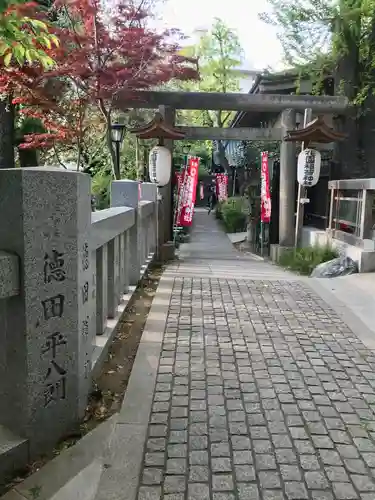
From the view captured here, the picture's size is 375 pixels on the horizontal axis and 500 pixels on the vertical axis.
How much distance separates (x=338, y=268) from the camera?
28.1ft

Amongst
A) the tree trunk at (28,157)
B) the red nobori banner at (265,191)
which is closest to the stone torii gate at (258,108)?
the red nobori banner at (265,191)

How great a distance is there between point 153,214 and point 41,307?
7046 mm

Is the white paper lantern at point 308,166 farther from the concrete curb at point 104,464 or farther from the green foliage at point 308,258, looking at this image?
the concrete curb at point 104,464

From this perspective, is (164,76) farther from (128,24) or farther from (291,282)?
(291,282)

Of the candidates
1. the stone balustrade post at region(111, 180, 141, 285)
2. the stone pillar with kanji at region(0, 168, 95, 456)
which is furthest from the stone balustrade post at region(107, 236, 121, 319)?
the stone pillar with kanji at region(0, 168, 95, 456)

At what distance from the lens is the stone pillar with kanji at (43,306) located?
226 centimetres

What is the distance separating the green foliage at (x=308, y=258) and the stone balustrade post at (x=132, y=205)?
458cm

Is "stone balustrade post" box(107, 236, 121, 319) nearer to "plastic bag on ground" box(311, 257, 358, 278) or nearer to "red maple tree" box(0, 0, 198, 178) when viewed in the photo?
"plastic bag on ground" box(311, 257, 358, 278)

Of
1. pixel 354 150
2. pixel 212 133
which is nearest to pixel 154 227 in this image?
pixel 212 133

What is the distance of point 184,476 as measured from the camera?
2381 millimetres

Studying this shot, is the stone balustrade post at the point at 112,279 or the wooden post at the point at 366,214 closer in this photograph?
the stone balustrade post at the point at 112,279

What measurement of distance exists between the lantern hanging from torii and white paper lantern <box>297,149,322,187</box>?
9.24 feet

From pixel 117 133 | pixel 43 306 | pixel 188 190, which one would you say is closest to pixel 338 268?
pixel 117 133

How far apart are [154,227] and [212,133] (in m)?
3.23
